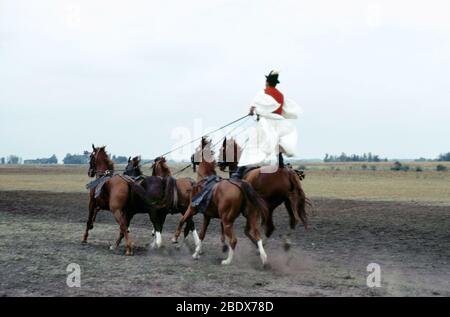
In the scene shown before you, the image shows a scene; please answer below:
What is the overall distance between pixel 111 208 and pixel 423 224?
32.4 feet

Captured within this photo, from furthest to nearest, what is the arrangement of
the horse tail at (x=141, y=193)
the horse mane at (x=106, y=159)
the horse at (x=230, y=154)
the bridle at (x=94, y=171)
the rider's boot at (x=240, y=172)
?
1. the horse mane at (x=106, y=159)
2. the bridle at (x=94, y=171)
3. the horse tail at (x=141, y=193)
4. the horse at (x=230, y=154)
5. the rider's boot at (x=240, y=172)

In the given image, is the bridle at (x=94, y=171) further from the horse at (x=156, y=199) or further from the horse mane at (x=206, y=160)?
the horse mane at (x=206, y=160)

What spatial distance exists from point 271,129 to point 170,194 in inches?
118

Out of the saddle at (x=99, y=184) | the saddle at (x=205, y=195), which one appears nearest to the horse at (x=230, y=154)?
the saddle at (x=205, y=195)

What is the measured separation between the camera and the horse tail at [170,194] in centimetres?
1239

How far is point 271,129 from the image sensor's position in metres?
11.0

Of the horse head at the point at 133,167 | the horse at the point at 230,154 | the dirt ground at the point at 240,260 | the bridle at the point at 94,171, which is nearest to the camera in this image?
the dirt ground at the point at 240,260

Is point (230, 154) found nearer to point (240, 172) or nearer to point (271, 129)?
point (240, 172)

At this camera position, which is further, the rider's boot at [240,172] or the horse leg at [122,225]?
the horse leg at [122,225]

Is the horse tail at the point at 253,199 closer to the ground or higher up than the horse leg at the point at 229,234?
higher up

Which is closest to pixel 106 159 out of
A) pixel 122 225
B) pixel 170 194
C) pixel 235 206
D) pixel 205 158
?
pixel 170 194

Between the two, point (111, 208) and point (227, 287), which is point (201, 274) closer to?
point (227, 287)

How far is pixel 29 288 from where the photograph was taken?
8320mm
